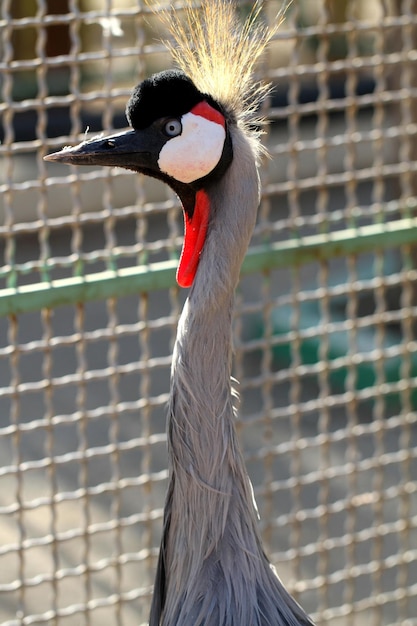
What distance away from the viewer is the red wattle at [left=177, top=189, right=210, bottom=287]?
173 centimetres

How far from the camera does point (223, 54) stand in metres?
1.71

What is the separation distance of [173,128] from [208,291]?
0.91 feet

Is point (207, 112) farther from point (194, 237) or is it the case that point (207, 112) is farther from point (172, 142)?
point (194, 237)

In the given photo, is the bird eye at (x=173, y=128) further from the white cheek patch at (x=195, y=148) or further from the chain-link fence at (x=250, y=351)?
the chain-link fence at (x=250, y=351)

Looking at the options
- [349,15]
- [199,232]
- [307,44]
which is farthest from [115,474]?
[307,44]

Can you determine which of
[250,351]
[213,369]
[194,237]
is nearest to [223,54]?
[194,237]

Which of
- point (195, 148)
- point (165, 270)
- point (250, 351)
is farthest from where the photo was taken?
point (250, 351)

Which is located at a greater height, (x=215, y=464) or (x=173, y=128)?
(x=173, y=128)

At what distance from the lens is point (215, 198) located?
67.7 inches

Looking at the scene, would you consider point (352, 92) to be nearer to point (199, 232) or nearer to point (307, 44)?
point (199, 232)

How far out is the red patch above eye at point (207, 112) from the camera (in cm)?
167

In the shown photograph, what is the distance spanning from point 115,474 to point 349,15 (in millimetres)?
1292

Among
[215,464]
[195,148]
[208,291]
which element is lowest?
[215,464]

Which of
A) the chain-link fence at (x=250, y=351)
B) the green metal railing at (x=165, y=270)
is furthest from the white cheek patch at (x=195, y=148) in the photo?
the green metal railing at (x=165, y=270)
